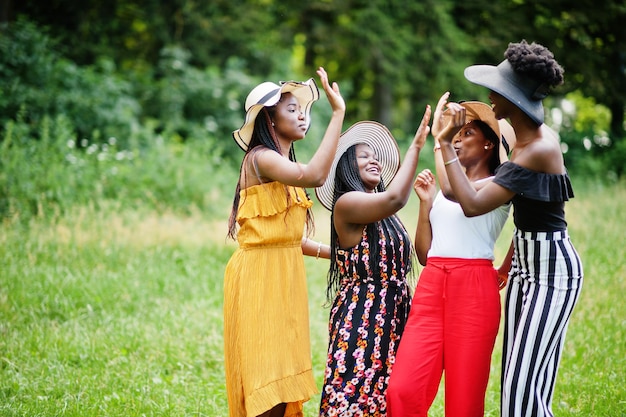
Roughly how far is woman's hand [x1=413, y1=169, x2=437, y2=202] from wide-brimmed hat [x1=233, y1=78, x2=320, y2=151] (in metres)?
0.73

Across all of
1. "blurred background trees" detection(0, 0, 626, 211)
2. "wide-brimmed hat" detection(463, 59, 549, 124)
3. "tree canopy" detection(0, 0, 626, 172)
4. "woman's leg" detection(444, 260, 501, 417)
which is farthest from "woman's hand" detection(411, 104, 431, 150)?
"tree canopy" detection(0, 0, 626, 172)

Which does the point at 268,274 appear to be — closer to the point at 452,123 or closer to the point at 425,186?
the point at 425,186

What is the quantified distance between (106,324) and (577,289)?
466cm

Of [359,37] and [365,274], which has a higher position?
[359,37]

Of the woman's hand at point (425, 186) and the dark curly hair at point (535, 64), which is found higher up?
the dark curly hair at point (535, 64)

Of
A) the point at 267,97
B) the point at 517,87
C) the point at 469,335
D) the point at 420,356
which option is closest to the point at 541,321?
the point at 469,335

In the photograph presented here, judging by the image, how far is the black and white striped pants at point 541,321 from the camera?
11.4ft

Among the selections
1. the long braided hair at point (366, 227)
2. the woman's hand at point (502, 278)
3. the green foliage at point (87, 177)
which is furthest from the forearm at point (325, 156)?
the green foliage at point (87, 177)

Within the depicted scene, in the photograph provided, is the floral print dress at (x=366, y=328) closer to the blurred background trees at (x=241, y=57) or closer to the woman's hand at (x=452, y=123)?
the woman's hand at (x=452, y=123)

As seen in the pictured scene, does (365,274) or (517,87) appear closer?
(517,87)

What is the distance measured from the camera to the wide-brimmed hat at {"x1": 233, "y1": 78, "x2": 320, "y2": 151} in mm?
3811

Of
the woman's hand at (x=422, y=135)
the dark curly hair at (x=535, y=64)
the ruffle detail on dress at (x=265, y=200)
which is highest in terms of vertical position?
the dark curly hair at (x=535, y=64)

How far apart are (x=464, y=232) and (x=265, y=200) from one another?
1.08m

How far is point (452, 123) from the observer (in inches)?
133
